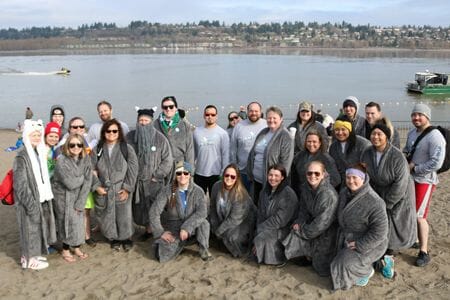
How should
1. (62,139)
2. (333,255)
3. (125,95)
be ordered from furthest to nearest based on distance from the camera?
(125,95), (62,139), (333,255)

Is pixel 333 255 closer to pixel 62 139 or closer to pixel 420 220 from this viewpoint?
pixel 420 220

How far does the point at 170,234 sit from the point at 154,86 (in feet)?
131

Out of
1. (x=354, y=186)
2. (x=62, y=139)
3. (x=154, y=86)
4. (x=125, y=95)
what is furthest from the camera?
(x=154, y=86)

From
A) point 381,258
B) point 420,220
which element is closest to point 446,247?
point 420,220

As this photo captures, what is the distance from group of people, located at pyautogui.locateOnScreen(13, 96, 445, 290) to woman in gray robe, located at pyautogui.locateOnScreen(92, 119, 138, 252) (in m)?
0.01

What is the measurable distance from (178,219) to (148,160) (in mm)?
857

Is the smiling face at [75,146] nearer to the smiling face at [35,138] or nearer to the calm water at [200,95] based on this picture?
the smiling face at [35,138]

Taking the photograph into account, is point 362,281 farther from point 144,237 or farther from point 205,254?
point 144,237

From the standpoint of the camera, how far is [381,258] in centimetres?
520

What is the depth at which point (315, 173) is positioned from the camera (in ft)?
16.4

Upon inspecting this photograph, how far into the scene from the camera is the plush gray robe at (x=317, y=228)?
5.05m

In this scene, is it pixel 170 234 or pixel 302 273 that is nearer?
pixel 302 273

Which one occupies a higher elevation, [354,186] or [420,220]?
[354,186]

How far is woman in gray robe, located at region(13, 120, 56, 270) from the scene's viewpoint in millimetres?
5039
